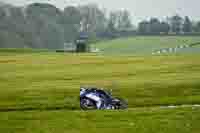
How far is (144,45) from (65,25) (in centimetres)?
5462

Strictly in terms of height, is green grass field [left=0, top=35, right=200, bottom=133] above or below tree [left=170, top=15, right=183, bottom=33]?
below

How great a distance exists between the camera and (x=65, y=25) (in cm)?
13988

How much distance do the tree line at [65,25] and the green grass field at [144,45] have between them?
12115mm

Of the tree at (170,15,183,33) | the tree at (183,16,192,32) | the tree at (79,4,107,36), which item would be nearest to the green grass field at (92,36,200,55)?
the tree at (183,16,192,32)

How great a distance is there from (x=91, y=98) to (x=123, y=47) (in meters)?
70.2

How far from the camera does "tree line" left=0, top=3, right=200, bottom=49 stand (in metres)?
113

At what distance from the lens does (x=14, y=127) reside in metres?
18.1

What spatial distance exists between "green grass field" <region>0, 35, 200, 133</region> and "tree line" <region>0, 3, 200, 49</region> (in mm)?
70271

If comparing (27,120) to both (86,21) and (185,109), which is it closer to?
(185,109)

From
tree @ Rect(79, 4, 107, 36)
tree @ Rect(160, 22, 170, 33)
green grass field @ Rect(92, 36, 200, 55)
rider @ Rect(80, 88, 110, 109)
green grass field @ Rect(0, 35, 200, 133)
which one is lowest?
green grass field @ Rect(0, 35, 200, 133)

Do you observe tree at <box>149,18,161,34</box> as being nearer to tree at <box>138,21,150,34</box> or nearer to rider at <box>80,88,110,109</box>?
tree at <box>138,21,150,34</box>

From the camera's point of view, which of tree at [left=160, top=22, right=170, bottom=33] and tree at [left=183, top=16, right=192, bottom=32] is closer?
tree at [left=160, top=22, right=170, bottom=33]

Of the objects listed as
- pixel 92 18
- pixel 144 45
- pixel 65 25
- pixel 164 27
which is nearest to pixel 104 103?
pixel 144 45

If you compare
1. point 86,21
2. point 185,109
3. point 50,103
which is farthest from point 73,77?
point 86,21
